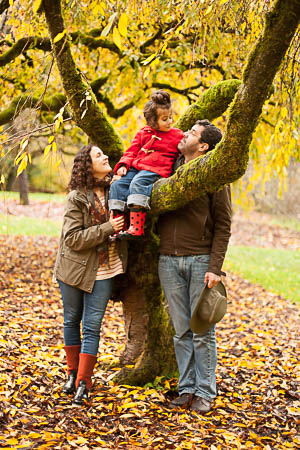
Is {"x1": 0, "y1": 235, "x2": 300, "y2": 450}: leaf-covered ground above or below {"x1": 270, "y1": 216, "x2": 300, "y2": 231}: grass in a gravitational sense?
above

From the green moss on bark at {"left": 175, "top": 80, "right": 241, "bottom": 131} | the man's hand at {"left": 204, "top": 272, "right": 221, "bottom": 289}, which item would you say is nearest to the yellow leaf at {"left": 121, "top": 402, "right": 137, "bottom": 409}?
Answer: the man's hand at {"left": 204, "top": 272, "right": 221, "bottom": 289}

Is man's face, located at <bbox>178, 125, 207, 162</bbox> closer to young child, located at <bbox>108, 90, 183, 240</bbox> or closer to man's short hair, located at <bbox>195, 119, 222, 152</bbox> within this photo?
man's short hair, located at <bbox>195, 119, 222, 152</bbox>

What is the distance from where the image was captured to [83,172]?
136 inches

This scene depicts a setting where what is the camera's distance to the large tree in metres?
2.27

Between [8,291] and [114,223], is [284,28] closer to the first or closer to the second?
[114,223]

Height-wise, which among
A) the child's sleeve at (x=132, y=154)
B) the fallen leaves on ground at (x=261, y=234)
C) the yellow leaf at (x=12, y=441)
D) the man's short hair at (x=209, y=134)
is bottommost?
the fallen leaves on ground at (x=261, y=234)

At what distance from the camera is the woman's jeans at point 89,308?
3.37 metres

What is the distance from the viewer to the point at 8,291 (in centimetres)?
669

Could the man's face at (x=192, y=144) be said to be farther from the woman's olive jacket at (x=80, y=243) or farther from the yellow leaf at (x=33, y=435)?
the yellow leaf at (x=33, y=435)

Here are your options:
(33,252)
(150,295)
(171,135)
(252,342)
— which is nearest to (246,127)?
(171,135)

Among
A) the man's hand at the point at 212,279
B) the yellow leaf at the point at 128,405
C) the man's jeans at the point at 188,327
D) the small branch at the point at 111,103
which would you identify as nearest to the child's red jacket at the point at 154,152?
the man's jeans at the point at 188,327

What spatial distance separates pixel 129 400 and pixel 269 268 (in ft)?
28.0

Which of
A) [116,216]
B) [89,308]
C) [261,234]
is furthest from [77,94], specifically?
[261,234]

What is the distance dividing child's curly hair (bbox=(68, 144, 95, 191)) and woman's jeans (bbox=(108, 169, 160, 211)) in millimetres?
193
